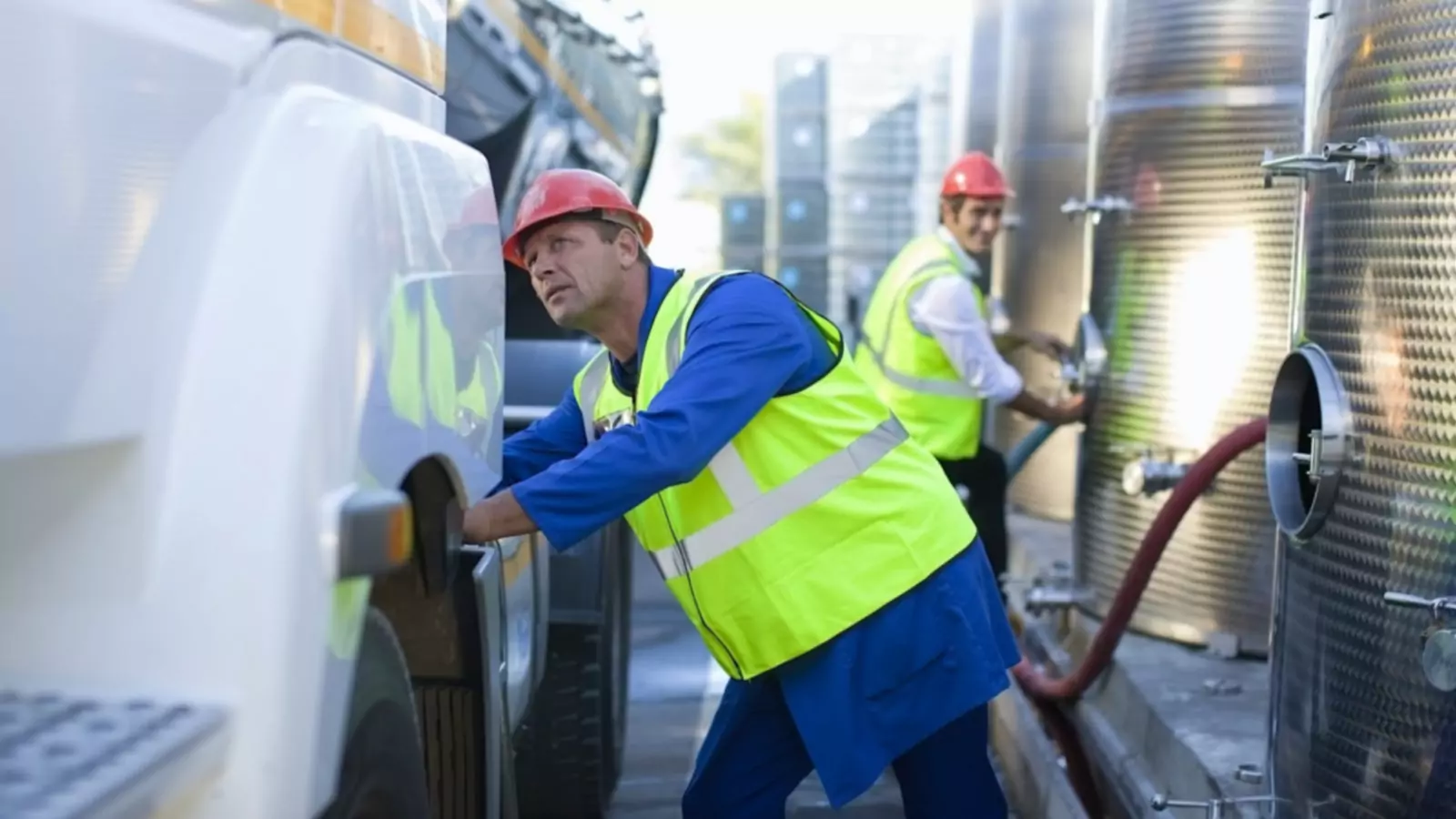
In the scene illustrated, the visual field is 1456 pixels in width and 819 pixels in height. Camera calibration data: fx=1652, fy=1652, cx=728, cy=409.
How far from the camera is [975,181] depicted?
6258mm

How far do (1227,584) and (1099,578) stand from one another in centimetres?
66

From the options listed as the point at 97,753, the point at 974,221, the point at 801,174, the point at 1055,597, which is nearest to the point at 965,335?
the point at 974,221

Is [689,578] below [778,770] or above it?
above

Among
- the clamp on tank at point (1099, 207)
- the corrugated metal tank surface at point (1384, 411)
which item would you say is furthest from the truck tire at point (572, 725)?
the clamp on tank at point (1099, 207)

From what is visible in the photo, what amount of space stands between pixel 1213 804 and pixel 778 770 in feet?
3.45

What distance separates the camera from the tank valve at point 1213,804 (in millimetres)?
3648

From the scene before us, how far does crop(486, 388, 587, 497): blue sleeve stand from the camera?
11.2 feet

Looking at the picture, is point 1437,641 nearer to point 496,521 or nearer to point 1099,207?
point 496,521

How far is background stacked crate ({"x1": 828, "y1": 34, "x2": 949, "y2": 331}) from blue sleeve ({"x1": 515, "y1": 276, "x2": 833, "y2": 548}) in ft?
35.1

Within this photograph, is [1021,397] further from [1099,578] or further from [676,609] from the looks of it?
[676,609]

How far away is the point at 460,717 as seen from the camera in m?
2.71

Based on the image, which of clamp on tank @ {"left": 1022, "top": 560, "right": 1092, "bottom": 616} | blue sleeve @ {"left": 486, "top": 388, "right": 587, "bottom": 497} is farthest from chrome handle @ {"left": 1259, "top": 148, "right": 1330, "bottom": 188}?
clamp on tank @ {"left": 1022, "top": 560, "right": 1092, "bottom": 616}

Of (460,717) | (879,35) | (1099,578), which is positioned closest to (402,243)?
(460,717)

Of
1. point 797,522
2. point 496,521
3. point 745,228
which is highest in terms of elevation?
point 745,228
